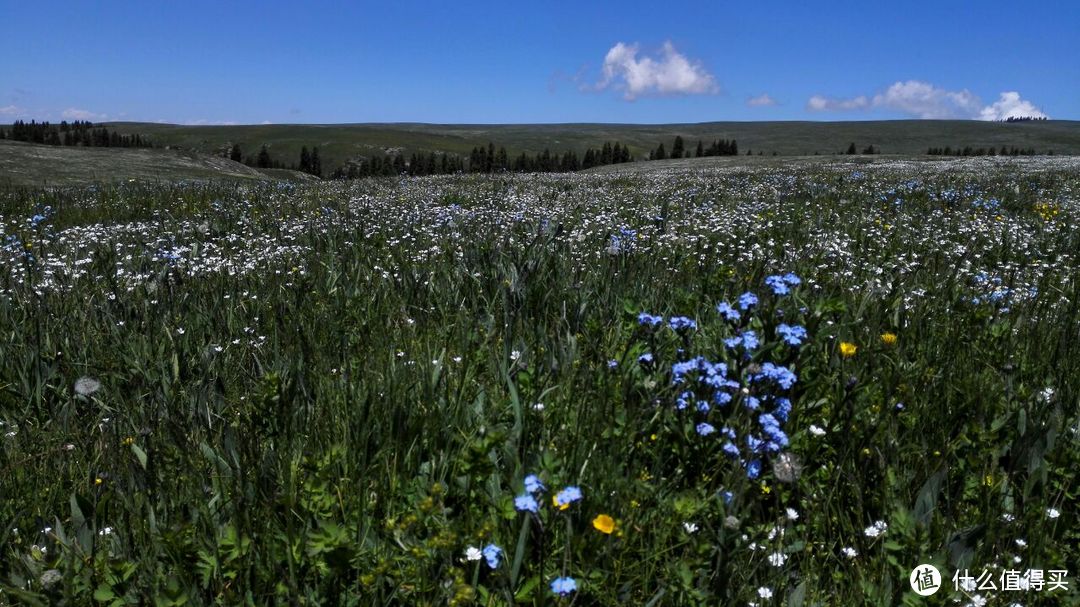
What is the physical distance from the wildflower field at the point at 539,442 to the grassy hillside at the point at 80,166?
77.2ft

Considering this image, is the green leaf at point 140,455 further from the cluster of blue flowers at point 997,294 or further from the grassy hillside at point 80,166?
the grassy hillside at point 80,166

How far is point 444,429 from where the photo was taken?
9.64 feet

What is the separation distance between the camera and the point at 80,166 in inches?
1211

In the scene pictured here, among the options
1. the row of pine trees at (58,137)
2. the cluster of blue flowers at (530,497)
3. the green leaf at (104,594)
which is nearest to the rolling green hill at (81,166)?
the green leaf at (104,594)

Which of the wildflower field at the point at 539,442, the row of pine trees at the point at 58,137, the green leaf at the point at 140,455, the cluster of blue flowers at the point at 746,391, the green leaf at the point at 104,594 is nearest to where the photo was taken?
the green leaf at the point at 104,594

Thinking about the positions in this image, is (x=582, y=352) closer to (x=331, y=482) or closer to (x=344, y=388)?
(x=344, y=388)

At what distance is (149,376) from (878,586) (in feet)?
11.3

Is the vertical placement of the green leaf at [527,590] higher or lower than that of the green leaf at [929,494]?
lower

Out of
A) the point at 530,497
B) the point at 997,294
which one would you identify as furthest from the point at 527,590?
the point at 997,294

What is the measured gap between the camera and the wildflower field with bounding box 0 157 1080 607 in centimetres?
222

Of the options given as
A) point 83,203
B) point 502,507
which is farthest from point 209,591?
point 83,203

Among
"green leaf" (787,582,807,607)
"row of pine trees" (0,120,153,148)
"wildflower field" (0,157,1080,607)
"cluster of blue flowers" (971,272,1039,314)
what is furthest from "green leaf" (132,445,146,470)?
"row of pine trees" (0,120,153,148)

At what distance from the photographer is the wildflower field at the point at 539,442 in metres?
2.22

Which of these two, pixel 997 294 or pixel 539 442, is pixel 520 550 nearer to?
pixel 539 442
